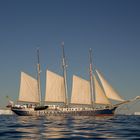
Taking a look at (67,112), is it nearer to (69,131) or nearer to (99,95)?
(99,95)

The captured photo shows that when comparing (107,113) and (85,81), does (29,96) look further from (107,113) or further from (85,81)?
(107,113)

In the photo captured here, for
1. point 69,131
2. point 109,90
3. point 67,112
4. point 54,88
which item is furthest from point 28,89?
point 69,131

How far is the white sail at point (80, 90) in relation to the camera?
347ft

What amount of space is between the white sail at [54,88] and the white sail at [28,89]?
21.1ft

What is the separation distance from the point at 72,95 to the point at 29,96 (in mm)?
17936

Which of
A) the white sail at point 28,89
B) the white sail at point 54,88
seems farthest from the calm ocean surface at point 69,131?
the white sail at point 28,89

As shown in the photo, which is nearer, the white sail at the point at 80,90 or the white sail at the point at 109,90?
the white sail at the point at 109,90

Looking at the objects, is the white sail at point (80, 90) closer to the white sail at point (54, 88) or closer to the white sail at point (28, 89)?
the white sail at point (54, 88)

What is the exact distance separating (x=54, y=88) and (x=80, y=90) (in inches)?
405

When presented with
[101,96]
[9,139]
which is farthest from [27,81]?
[9,139]

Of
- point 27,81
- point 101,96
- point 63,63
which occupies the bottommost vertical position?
point 101,96

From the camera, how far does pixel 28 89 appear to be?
111688 millimetres

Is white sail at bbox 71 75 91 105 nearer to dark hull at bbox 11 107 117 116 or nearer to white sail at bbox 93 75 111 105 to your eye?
white sail at bbox 93 75 111 105

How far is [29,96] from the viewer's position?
113125mm
